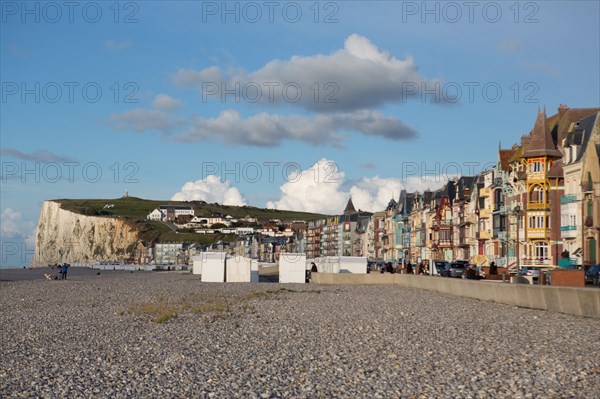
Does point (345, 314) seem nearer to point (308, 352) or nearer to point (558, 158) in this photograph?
point (308, 352)

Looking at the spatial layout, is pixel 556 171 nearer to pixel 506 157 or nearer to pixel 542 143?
pixel 542 143

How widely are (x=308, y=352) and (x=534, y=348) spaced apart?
16.8 feet

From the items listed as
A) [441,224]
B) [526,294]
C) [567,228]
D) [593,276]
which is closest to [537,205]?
[567,228]

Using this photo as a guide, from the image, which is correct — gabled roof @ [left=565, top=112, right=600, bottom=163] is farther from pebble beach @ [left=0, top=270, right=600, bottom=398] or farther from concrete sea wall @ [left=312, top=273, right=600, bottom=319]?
pebble beach @ [left=0, top=270, right=600, bottom=398]

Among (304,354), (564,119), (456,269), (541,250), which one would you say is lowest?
(304,354)

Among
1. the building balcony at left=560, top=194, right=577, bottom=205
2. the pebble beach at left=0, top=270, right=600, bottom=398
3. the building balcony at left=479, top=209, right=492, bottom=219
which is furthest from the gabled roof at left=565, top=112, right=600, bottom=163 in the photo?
the pebble beach at left=0, top=270, right=600, bottom=398

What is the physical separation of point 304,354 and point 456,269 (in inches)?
1762

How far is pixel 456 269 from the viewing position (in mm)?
60188

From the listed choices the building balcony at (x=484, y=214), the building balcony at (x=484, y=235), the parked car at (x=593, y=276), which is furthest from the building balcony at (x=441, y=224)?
the parked car at (x=593, y=276)

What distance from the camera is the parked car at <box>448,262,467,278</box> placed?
59.0m

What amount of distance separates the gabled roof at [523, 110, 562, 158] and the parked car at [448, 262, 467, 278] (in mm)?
13609

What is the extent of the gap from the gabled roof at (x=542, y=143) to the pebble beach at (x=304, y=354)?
42.1m

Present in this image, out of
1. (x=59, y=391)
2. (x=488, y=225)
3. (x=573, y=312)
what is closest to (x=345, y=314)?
(x=573, y=312)

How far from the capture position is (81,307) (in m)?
33.8
